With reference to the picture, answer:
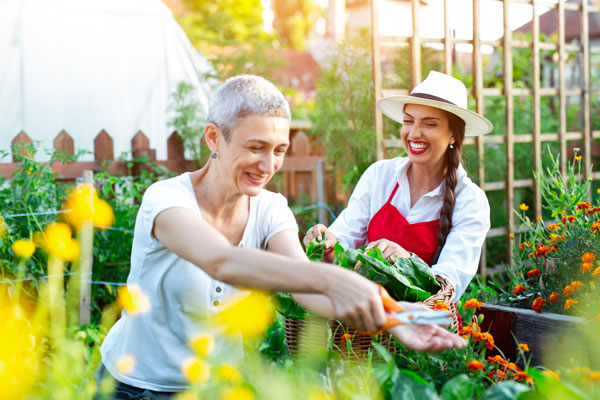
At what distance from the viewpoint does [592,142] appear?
6.29m

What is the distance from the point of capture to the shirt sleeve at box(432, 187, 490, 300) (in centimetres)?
253

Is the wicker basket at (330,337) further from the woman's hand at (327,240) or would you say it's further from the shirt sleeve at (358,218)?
the shirt sleeve at (358,218)

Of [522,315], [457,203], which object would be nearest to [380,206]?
[457,203]

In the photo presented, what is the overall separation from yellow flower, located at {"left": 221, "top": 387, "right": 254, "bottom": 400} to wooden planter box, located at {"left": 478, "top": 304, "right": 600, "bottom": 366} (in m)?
0.99

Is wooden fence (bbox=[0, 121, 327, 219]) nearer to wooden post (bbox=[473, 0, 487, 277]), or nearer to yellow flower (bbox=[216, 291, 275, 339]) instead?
wooden post (bbox=[473, 0, 487, 277])

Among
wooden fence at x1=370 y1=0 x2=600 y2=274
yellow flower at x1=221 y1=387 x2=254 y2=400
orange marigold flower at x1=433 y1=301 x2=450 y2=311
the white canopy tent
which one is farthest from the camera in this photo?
the white canopy tent

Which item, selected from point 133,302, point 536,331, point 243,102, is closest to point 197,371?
point 133,302

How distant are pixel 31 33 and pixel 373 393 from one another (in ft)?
17.0

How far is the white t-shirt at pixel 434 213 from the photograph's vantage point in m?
2.57

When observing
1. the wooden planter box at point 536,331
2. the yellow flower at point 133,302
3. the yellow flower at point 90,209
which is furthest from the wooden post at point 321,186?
the yellow flower at point 133,302

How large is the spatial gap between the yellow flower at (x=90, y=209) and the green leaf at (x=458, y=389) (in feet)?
7.90

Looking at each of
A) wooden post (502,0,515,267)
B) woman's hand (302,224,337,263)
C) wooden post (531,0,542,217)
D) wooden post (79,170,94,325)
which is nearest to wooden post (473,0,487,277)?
wooden post (502,0,515,267)

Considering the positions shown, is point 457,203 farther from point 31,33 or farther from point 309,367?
point 31,33

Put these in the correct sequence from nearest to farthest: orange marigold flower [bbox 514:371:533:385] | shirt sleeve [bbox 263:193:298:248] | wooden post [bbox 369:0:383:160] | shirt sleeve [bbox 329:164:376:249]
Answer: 1. orange marigold flower [bbox 514:371:533:385]
2. shirt sleeve [bbox 263:193:298:248]
3. shirt sleeve [bbox 329:164:376:249]
4. wooden post [bbox 369:0:383:160]
